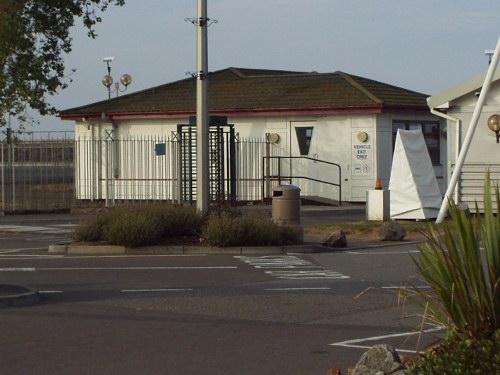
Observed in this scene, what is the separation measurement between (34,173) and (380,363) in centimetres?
2764

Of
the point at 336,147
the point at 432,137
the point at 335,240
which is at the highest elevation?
the point at 432,137

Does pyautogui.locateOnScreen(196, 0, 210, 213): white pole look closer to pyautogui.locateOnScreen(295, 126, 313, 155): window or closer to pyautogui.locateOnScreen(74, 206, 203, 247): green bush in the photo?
pyautogui.locateOnScreen(74, 206, 203, 247): green bush

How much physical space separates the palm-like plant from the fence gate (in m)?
21.7

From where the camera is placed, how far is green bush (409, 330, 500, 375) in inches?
236

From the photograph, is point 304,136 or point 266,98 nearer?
point 304,136

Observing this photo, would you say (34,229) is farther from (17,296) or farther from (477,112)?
(17,296)

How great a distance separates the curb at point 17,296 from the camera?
12.9 m

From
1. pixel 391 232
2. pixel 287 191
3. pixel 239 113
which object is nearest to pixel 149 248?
pixel 287 191

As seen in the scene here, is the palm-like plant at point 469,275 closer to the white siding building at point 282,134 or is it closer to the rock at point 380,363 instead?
the rock at point 380,363

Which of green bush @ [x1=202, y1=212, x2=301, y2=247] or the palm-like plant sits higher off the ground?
the palm-like plant

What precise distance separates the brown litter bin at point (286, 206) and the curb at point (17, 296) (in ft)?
30.1

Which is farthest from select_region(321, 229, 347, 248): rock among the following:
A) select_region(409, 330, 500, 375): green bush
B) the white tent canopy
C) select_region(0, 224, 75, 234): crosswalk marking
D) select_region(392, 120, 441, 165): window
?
select_region(409, 330, 500, 375): green bush

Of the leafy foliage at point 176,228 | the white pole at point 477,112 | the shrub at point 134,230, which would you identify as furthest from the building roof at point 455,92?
the shrub at point 134,230

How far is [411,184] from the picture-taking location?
2659cm
